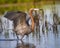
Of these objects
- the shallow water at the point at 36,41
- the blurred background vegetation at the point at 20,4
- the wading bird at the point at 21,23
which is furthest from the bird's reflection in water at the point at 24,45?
the blurred background vegetation at the point at 20,4

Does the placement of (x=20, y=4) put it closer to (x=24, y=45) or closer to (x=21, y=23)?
(x=21, y=23)

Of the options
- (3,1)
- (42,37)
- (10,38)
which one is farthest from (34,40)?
(3,1)

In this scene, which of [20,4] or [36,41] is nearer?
[36,41]

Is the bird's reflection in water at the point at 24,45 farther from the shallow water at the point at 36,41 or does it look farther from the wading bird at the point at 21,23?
the wading bird at the point at 21,23

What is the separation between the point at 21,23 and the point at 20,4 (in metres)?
0.24

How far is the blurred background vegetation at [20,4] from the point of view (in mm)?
2662

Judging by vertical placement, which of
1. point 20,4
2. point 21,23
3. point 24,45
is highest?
point 20,4

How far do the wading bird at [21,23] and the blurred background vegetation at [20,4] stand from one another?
64 mm

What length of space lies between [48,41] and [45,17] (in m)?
0.28

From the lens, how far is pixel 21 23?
103 inches

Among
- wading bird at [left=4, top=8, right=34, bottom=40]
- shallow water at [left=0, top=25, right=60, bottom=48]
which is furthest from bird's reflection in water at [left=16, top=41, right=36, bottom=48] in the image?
wading bird at [left=4, top=8, right=34, bottom=40]

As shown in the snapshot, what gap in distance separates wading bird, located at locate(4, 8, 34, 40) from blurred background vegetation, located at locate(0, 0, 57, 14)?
0.21 feet

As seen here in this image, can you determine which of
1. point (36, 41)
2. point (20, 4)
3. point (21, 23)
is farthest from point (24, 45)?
point (20, 4)

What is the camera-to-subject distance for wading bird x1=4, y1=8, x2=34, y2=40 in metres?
2.59
